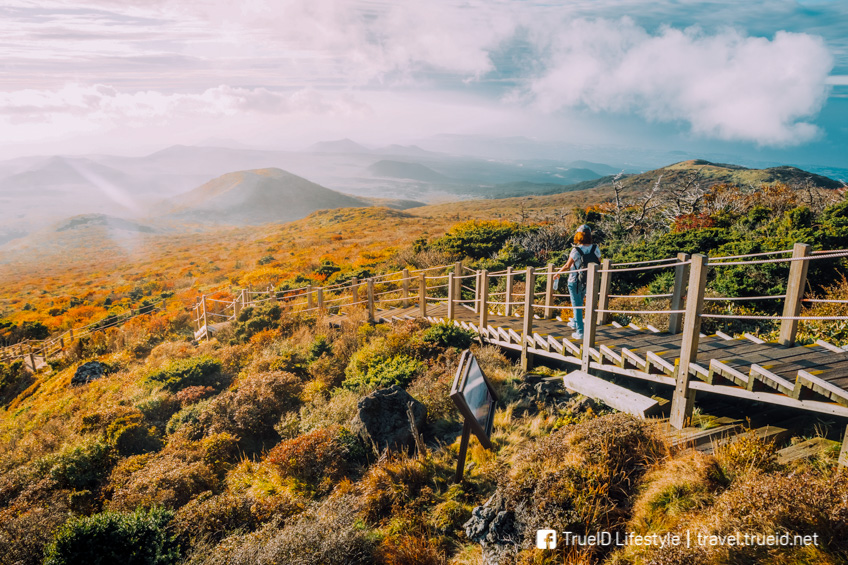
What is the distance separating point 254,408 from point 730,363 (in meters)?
7.14

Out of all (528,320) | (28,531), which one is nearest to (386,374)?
(528,320)

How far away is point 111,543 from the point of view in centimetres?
445

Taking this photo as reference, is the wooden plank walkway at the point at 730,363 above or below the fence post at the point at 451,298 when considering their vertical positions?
above

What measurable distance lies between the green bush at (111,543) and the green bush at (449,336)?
522 cm

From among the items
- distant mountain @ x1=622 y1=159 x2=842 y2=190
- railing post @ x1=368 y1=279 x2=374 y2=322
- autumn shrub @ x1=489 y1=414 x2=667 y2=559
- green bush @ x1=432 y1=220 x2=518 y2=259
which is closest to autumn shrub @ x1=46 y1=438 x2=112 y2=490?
railing post @ x1=368 y1=279 x2=374 y2=322

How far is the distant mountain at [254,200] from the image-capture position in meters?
138

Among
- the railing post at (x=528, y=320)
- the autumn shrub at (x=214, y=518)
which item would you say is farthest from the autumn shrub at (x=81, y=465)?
the railing post at (x=528, y=320)

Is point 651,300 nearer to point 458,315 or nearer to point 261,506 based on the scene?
point 458,315

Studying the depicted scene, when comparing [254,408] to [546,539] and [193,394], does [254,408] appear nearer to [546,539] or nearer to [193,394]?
[193,394]

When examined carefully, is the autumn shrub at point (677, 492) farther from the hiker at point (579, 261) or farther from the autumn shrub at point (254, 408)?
the autumn shrub at point (254, 408)

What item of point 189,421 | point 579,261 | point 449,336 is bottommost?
point 189,421

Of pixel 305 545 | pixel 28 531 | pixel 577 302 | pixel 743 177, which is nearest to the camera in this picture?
pixel 305 545

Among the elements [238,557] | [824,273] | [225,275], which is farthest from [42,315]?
[824,273]

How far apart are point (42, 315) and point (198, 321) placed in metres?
19.2
